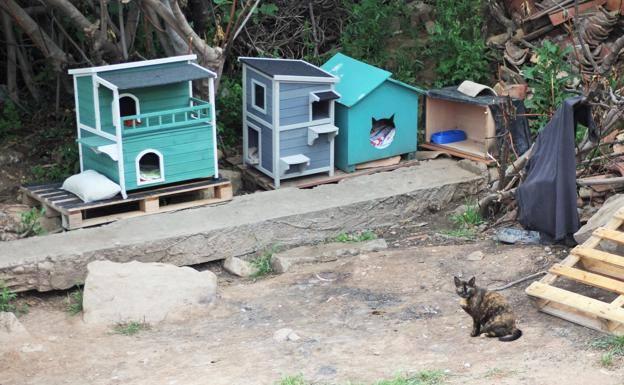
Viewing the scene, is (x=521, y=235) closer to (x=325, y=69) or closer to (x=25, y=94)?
(x=325, y=69)

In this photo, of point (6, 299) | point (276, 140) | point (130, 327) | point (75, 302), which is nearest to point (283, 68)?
point (276, 140)

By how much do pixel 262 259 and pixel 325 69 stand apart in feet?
8.85

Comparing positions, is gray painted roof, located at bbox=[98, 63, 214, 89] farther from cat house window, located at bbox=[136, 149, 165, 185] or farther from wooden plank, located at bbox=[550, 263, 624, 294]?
wooden plank, located at bbox=[550, 263, 624, 294]

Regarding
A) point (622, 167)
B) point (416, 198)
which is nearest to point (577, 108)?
point (622, 167)

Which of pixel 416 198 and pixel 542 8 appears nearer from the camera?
pixel 416 198

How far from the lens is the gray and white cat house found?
397 inches

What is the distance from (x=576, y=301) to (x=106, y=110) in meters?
4.52

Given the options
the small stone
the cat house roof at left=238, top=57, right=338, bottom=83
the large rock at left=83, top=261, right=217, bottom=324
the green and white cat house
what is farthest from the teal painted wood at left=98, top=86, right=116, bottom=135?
the small stone

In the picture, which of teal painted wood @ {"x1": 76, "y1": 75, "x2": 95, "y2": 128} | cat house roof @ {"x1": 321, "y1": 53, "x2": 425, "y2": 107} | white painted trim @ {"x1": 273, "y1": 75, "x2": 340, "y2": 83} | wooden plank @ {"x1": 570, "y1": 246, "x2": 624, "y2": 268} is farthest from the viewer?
cat house roof @ {"x1": 321, "y1": 53, "x2": 425, "y2": 107}

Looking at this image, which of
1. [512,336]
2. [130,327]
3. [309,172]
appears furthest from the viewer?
[309,172]

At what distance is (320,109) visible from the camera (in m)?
10.5

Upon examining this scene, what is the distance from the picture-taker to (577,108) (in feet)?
28.2

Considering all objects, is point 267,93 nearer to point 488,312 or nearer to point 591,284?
point 488,312

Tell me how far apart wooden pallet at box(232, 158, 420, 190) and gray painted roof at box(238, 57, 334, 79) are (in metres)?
1.03
